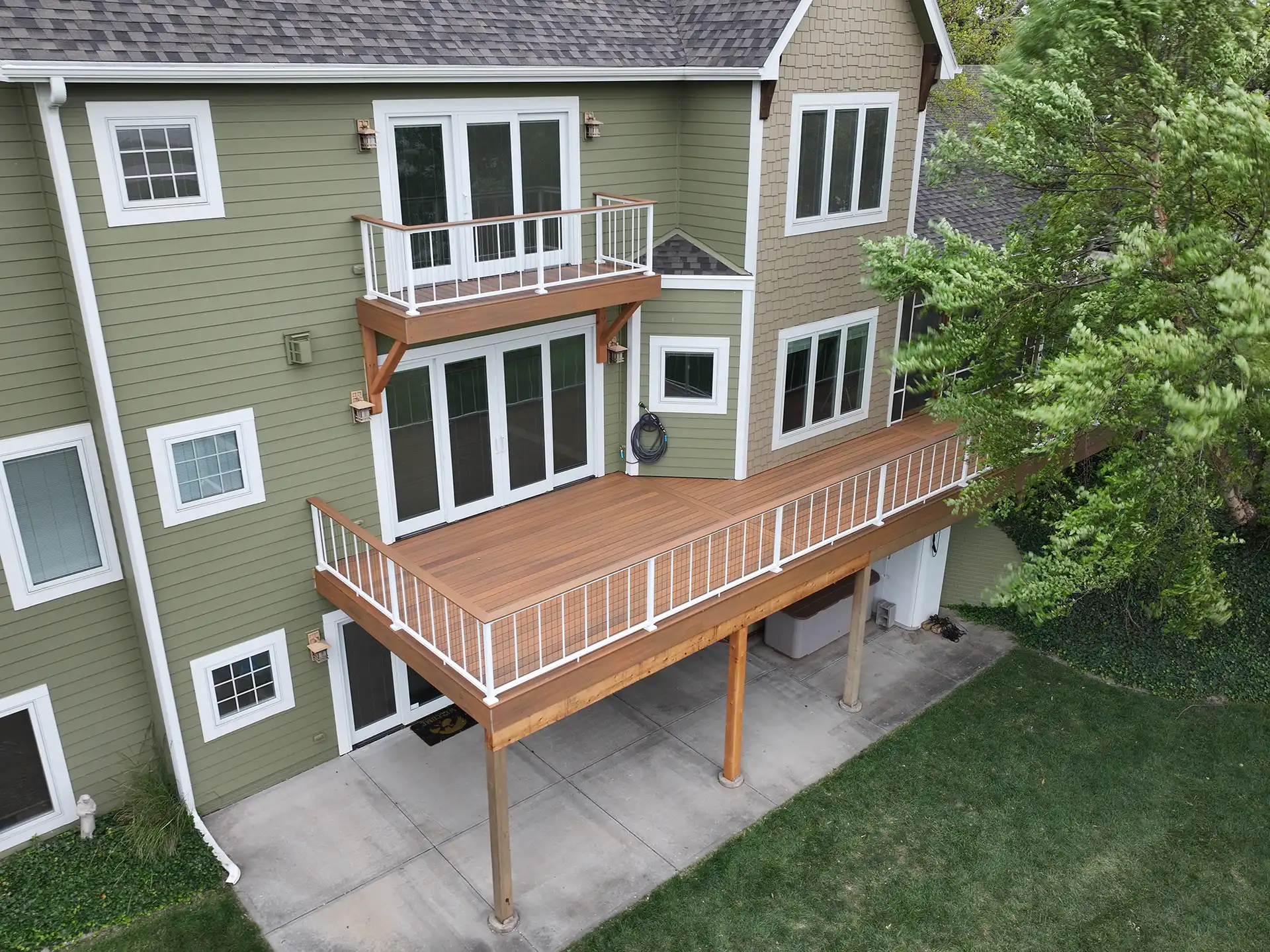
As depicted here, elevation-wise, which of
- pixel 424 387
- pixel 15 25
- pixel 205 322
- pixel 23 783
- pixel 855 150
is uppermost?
pixel 15 25

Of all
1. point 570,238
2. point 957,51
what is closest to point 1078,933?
point 570,238

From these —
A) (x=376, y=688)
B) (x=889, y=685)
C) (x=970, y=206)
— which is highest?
(x=970, y=206)

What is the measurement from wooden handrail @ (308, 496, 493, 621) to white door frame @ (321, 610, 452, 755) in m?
1.33

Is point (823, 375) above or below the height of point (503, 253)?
below

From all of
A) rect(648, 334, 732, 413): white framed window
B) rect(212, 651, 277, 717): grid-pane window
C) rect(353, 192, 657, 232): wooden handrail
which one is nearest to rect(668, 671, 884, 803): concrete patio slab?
rect(648, 334, 732, 413): white framed window

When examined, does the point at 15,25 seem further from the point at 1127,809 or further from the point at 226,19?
the point at 1127,809

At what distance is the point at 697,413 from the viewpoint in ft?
40.8

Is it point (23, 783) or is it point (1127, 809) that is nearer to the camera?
point (23, 783)

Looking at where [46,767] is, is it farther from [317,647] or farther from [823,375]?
[823,375]

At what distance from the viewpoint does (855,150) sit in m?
12.3

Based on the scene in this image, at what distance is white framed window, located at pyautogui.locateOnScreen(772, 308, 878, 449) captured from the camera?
1274 cm

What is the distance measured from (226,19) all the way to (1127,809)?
12015 mm

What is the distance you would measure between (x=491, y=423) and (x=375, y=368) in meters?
1.74

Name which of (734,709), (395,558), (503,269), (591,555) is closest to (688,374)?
(503,269)
